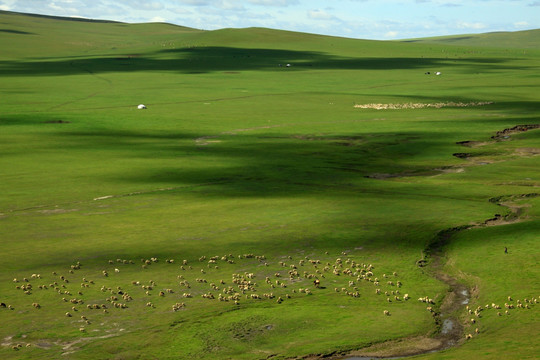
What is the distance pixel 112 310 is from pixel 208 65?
13610cm

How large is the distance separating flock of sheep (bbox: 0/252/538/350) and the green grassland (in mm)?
102

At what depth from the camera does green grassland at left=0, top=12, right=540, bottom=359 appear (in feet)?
74.3

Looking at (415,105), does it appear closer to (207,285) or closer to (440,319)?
(207,285)

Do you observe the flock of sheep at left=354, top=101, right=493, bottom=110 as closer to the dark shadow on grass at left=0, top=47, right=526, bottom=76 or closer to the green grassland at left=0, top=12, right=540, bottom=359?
the green grassland at left=0, top=12, right=540, bottom=359

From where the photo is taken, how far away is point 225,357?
813 inches

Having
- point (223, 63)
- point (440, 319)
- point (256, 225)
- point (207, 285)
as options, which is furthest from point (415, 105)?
point (223, 63)

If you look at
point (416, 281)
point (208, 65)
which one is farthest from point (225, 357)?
point (208, 65)

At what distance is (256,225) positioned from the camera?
35.1 meters

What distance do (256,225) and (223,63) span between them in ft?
423

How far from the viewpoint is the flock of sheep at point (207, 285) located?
80.9 ft

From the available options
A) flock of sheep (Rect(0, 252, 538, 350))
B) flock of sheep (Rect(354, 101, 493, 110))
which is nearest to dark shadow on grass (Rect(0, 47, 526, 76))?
flock of sheep (Rect(354, 101, 493, 110))

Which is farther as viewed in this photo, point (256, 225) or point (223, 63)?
point (223, 63)

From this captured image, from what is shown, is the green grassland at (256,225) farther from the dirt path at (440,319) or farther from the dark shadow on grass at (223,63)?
the dark shadow on grass at (223,63)

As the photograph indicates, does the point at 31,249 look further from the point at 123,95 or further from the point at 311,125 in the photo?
the point at 123,95
